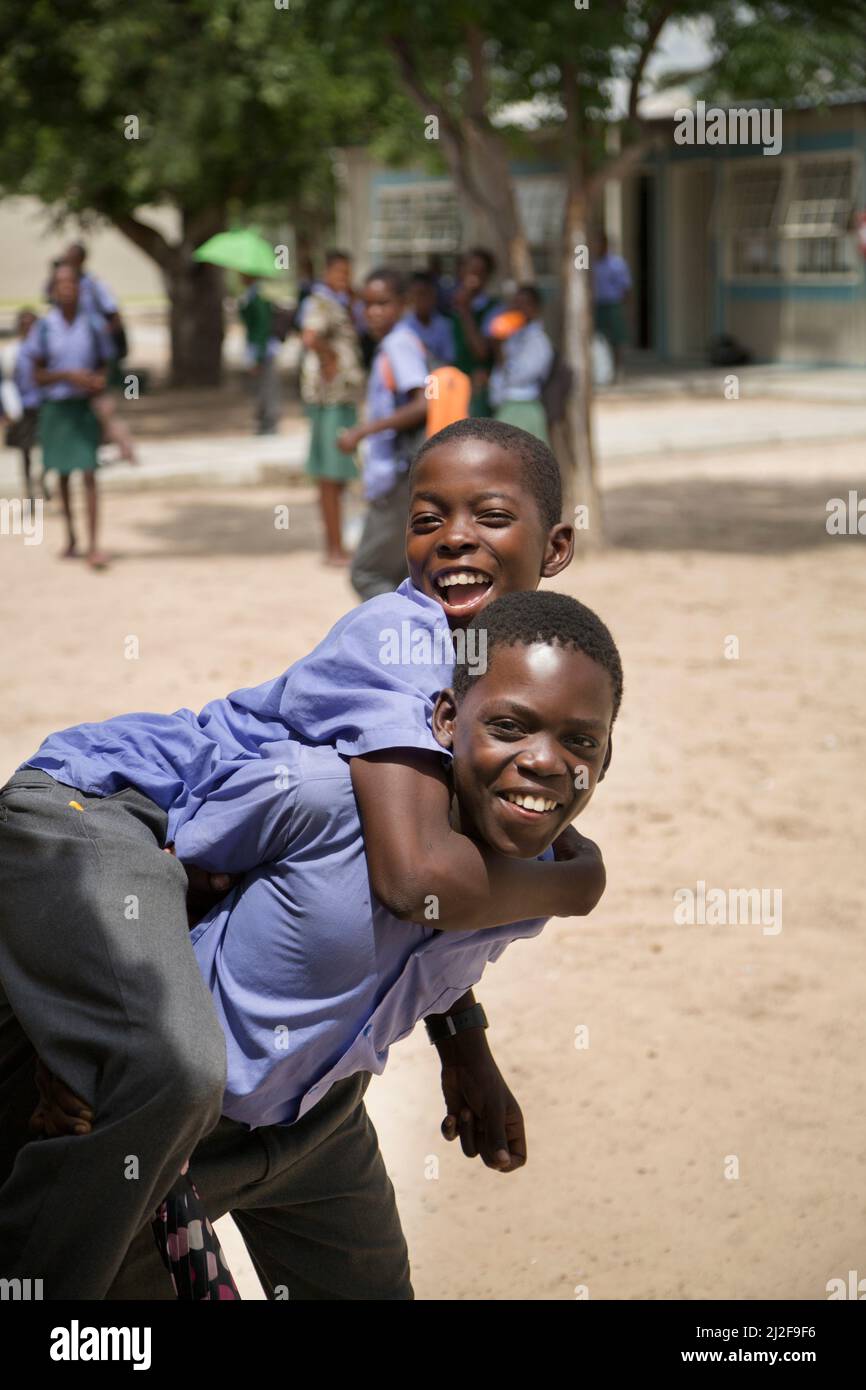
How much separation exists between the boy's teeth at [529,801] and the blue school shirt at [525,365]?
8.67 m

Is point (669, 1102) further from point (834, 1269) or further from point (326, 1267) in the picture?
point (326, 1267)

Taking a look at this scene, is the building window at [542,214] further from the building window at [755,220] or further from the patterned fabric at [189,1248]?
the patterned fabric at [189,1248]

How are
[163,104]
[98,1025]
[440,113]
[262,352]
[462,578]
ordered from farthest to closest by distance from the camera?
[163,104]
[262,352]
[440,113]
[462,578]
[98,1025]

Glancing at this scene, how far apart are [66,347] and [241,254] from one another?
2333 mm

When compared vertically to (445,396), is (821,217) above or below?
above

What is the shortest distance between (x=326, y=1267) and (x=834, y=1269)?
1302mm

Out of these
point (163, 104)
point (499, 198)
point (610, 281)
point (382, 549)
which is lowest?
point (382, 549)

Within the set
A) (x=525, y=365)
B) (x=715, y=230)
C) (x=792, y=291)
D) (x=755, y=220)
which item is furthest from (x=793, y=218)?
(x=525, y=365)

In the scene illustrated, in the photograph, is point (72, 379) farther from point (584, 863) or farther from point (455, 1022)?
point (584, 863)

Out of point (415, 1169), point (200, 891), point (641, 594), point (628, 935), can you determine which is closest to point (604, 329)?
point (641, 594)

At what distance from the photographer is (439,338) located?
11234 mm

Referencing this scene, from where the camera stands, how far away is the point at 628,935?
4852 millimetres

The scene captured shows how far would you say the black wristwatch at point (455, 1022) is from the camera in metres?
2.45

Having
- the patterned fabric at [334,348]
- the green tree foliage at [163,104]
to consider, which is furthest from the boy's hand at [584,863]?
the green tree foliage at [163,104]
